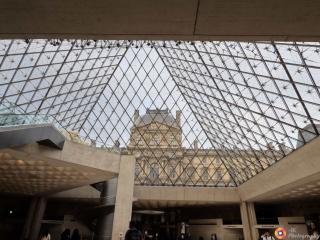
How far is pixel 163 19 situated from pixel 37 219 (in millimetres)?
27239

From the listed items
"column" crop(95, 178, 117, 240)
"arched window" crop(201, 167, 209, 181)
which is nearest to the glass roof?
"arched window" crop(201, 167, 209, 181)

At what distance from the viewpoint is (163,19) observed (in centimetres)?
412

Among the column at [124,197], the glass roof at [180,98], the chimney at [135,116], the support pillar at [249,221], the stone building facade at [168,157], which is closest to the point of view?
the glass roof at [180,98]

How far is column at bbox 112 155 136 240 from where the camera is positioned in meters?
19.4

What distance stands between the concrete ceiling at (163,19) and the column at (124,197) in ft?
56.0

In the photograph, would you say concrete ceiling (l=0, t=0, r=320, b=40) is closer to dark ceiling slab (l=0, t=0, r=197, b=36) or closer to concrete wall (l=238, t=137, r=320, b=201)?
dark ceiling slab (l=0, t=0, r=197, b=36)

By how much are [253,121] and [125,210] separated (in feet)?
41.1

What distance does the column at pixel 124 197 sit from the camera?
763 inches

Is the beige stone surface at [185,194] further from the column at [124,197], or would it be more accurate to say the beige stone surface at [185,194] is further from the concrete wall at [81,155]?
the concrete wall at [81,155]

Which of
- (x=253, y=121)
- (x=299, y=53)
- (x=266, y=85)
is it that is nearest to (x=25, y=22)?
(x=299, y=53)

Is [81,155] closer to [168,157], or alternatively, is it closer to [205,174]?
[168,157]

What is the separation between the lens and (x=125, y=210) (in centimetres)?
2009

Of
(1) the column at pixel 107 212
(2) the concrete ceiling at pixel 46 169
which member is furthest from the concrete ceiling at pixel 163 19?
(1) the column at pixel 107 212

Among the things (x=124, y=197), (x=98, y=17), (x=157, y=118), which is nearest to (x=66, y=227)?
(x=124, y=197)
